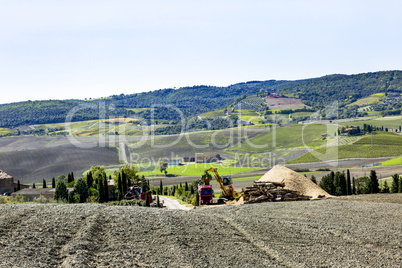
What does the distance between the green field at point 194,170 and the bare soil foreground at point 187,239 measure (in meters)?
90.9

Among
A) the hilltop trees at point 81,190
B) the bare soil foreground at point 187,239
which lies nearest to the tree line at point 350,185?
the bare soil foreground at point 187,239

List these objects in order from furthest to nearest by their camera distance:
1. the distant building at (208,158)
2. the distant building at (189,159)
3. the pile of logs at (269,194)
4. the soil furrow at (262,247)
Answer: the distant building at (189,159) < the distant building at (208,158) < the pile of logs at (269,194) < the soil furrow at (262,247)

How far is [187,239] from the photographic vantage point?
21.4m

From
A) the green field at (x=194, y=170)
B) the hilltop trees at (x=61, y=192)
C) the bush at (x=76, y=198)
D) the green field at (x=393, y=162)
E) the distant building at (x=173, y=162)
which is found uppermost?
the hilltop trees at (x=61, y=192)

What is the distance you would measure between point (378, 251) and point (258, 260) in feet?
21.7

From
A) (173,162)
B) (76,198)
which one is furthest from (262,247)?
(173,162)

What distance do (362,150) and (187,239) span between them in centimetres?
12433

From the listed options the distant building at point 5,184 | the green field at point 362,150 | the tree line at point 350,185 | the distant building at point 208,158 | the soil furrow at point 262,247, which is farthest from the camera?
the distant building at point 208,158

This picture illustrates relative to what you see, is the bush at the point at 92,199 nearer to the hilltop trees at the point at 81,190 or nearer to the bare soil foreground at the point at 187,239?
the hilltop trees at the point at 81,190

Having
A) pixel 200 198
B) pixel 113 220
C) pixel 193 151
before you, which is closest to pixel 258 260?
pixel 113 220

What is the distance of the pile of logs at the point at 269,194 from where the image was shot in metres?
38.0

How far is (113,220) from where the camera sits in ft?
76.7

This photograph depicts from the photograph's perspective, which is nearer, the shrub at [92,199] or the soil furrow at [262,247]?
the soil furrow at [262,247]

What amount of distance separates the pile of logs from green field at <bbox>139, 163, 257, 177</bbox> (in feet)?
252
